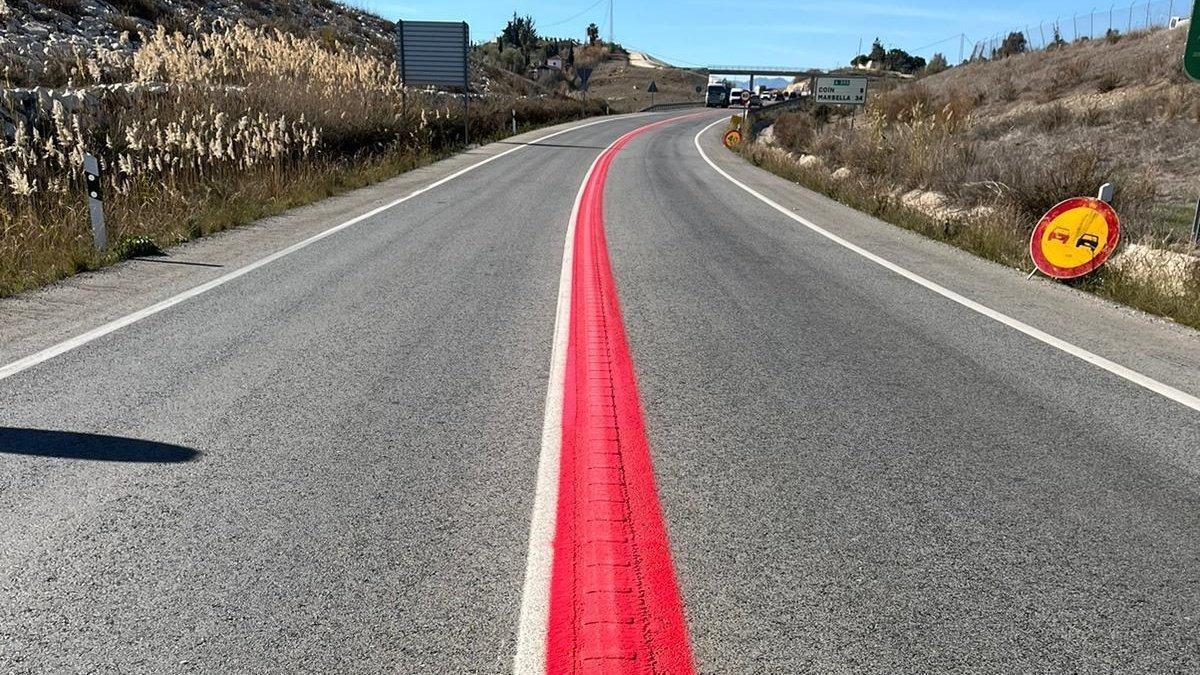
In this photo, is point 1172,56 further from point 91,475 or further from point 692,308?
point 91,475

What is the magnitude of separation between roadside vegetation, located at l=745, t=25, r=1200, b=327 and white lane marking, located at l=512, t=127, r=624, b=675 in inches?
221

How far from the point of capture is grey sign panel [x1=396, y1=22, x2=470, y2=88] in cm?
3067

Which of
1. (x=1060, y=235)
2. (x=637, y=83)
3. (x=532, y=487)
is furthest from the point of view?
(x=637, y=83)

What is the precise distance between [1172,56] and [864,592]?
28112 millimetres

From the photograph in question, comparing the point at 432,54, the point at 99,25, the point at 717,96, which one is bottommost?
the point at 99,25

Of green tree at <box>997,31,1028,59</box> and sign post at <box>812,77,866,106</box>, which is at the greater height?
green tree at <box>997,31,1028,59</box>

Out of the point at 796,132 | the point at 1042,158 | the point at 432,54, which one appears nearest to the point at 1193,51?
the point at 1042,158

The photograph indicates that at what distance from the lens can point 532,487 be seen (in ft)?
10.8

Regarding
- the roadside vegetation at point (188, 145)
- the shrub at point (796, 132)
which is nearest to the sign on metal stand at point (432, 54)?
the roadside vegetation at point (188, 145)

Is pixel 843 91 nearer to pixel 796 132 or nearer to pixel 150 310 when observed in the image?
pixel 796 132

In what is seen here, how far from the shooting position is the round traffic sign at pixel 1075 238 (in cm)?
796

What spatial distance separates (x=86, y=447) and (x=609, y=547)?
2.49 metres

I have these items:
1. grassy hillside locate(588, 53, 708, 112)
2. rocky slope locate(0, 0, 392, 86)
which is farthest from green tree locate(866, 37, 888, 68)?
rocky slope locate(0, 0, 392, 86)

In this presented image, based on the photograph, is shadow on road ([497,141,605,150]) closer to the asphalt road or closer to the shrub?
the shrub
